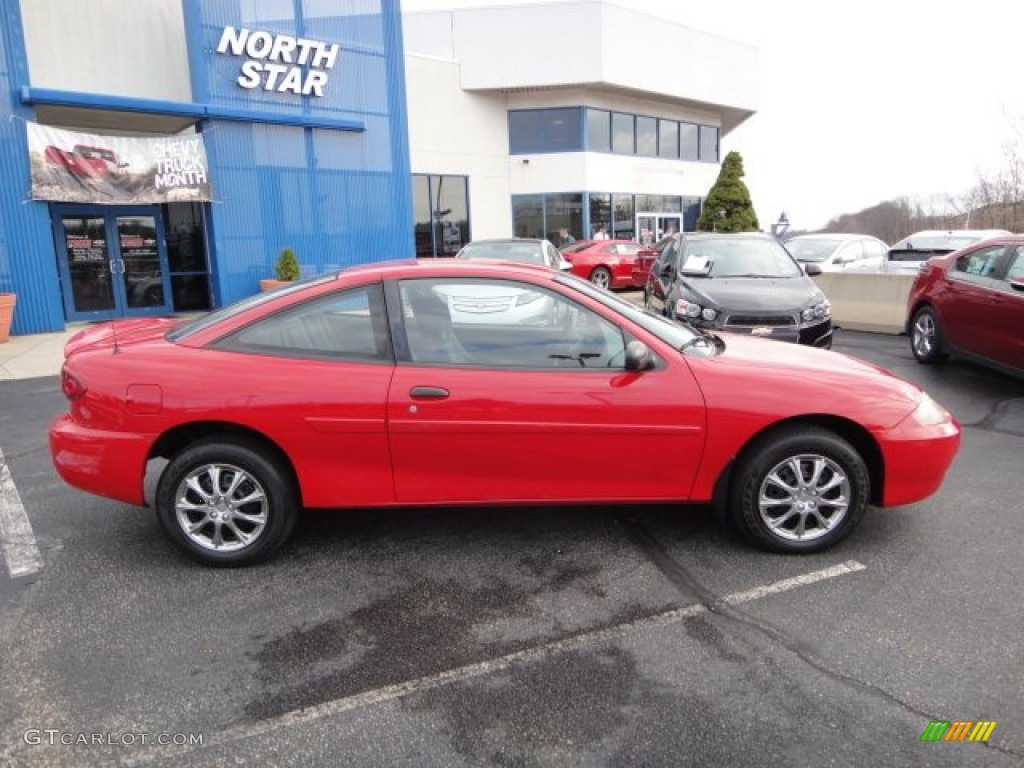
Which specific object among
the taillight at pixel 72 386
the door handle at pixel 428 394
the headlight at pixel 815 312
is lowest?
the headlight at pixel 815 312

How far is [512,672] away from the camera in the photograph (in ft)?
9.12

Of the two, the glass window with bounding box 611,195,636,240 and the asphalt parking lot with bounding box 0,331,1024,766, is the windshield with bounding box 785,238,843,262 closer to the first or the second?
the glass window with bounding box 611,195,636,240

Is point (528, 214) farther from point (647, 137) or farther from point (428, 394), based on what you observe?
point (428, 394)

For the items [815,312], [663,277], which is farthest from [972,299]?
[663,277]

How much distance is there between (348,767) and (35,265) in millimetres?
12966

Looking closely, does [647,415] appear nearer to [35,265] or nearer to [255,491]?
[255,491]

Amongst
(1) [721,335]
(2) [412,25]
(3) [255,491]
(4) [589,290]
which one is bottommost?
(3) [255,491]

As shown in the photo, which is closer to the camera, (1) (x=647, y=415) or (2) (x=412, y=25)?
(1) (x=647, y=415)

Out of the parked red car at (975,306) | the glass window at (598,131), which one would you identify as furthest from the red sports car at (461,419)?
the glass window at (598,131)

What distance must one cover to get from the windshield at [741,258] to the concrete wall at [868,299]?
3299 millimetres

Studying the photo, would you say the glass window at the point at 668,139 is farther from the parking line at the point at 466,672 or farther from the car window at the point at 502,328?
the parking line at the point at 466,672

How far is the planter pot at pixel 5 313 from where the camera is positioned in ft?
38.3

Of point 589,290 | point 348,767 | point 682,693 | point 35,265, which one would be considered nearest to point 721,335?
point 589,290

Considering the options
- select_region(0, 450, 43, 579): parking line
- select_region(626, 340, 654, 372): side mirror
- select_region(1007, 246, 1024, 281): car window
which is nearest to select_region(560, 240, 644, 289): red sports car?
select_region(1007, 246, 1024, 281): car window
